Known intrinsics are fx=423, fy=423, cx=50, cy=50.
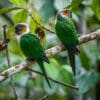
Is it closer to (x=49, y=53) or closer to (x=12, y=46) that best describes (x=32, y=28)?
(x=49, y=53)

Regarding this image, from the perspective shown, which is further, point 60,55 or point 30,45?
point 60,55

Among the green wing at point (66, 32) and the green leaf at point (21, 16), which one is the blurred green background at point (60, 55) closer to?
the green leaf at point (21, 16)

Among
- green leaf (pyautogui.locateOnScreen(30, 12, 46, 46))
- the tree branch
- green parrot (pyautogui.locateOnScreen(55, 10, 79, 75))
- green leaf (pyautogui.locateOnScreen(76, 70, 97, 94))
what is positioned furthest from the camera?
green leaf (pyautogui.locateOnScreen(76, 70, 97, 94))

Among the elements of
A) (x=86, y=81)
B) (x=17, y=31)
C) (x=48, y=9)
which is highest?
(x=17, y=31)

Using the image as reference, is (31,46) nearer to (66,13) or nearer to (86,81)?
(66,13)

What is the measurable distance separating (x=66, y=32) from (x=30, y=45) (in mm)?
169

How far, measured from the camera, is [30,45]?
72.2 inches

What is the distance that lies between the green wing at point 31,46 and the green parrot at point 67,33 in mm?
111

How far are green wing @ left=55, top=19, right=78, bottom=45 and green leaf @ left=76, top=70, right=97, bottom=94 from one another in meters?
0.75

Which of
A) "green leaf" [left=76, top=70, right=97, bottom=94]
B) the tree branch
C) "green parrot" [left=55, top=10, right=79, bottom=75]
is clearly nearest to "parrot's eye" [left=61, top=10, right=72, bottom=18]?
"green parrot" [left=55, top=10, right=79, bottom=75]

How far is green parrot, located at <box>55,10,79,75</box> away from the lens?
1819mm

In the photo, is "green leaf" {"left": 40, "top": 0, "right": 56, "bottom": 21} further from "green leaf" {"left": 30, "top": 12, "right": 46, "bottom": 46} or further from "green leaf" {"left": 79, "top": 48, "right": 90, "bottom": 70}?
"green leaf" {"left": 30, "top": 12, "right": 46, "bottom": 46}

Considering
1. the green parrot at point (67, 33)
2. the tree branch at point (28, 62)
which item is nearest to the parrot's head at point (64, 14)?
the green parrot at point (67, 33)

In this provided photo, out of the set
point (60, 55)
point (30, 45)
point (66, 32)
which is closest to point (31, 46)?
point (30, 45)
